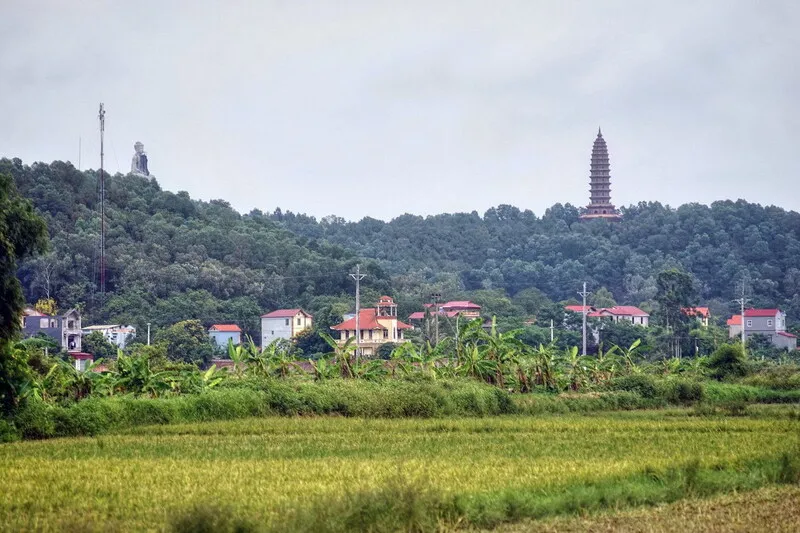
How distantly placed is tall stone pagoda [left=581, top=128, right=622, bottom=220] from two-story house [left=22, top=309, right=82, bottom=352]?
84.2 m

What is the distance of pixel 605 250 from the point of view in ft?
368

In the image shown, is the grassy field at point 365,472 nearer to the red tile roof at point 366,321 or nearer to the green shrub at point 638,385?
the green shrub at point 638,385

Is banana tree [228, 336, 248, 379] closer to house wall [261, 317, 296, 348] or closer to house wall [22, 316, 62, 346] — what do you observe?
house wall [22, 316, 62, 346]

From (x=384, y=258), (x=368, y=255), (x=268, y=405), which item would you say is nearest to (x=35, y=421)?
(x=268, y=405)

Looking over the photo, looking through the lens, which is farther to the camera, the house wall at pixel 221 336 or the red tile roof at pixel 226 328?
the red tile roof at pixel 226 328

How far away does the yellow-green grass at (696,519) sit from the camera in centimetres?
1325

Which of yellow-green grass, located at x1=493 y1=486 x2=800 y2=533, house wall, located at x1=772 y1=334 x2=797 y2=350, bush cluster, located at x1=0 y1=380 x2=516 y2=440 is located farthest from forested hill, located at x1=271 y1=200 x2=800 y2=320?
yellow-green grass, located at x1=493 y1=486 x2=800 y2=533

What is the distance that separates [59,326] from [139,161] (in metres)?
52.5

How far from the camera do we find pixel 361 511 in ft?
41.5

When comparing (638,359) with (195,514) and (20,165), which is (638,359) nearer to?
(20,165)

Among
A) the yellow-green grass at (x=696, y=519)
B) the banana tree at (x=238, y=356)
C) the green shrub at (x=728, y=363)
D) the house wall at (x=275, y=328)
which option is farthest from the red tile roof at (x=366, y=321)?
the yellow-green grass at (x=696, y=519)

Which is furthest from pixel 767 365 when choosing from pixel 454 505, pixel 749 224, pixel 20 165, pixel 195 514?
pixel 749 224

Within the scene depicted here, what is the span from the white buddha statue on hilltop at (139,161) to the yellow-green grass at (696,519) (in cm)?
9780

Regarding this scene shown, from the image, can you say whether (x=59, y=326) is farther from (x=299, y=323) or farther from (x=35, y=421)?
(x=35, y=421)
